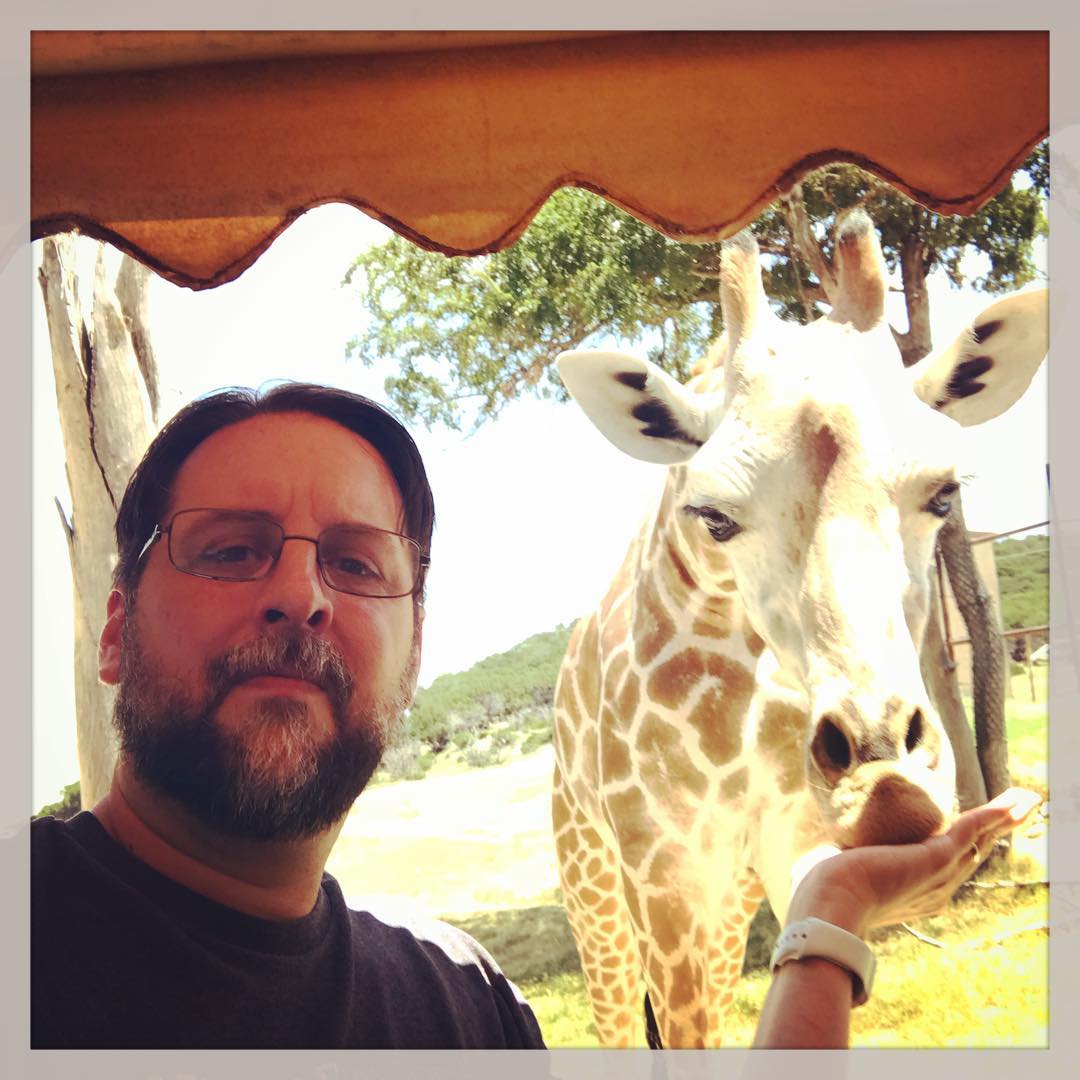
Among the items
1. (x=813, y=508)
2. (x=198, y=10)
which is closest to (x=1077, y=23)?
(x=813, y=508)

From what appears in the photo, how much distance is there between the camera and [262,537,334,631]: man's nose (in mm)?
1314

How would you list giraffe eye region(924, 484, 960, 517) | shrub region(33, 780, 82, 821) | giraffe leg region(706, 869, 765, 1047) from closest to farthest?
giraffe eye region(924, 484, 960, 517)
giraffe leg region(706, 869, 765, 1047)
shrub region(33, 780, 82, 821)

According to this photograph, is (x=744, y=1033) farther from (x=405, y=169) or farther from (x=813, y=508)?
(x=405, y=169)

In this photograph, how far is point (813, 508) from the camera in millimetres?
1562

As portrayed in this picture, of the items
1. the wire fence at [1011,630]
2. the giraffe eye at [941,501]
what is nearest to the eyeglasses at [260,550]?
the giraffe eye at [941,501]

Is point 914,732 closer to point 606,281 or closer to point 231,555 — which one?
point 231,555

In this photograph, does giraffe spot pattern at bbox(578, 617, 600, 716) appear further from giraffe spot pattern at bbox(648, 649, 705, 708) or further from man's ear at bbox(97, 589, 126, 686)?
man's ear at bbox(97, 589, 126, 686)

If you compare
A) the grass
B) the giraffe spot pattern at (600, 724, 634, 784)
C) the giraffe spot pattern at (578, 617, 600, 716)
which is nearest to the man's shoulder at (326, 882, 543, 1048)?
the giraffe spot pattern at (600, 724, 634, 784)

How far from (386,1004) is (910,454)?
1.02 meters

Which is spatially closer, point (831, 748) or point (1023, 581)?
point (831, 748)

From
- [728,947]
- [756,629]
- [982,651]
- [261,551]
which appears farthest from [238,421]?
[982,651]

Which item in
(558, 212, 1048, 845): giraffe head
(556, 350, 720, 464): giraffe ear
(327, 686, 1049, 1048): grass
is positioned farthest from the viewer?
(327, 686, 1049, 1048): grass

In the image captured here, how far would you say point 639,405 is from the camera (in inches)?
68.9

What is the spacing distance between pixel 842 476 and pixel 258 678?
2.78 ft
